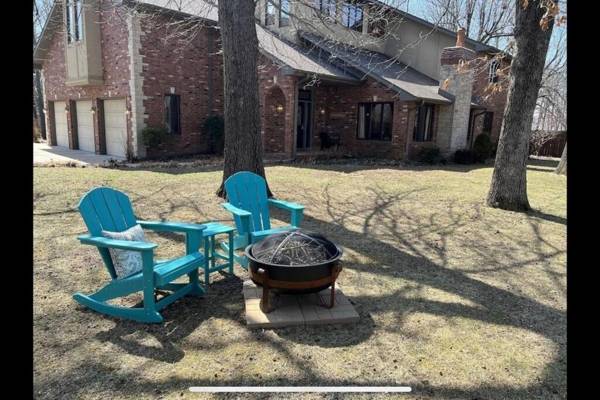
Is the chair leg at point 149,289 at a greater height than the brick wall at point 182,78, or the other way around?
the brick wall at point 182,78

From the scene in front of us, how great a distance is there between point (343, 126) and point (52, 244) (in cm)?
1323

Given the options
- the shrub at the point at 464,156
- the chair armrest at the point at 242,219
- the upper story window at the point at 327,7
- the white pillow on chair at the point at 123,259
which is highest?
the upper story window at the point at 327,7

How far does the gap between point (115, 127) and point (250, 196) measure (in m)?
12.4

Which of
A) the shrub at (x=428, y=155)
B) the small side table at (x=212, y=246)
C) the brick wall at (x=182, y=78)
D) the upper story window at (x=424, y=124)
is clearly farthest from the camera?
the upper story window at (x=424, y=124)

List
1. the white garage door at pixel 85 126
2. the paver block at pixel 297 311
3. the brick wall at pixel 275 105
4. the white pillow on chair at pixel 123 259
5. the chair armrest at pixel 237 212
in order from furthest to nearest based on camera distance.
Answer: the white garage door at pixel 85 126 → the brick wall at pixel 275 105 → the chair armrest at pixel 237 212 → the white pillow on chair at pixel 123 259 → the paver block at pixel 297 311

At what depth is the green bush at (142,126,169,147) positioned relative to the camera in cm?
1348

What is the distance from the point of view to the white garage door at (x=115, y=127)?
1450cm

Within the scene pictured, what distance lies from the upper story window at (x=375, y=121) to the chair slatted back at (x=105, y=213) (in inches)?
517

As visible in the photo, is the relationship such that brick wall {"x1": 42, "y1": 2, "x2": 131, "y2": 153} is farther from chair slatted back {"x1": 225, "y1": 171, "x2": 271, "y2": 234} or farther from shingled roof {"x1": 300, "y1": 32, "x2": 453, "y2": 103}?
chair slatted back {"x1": 225, "y1": 171, "x2": 271, "y2": 234}

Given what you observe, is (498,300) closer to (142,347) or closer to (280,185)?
(142,347)

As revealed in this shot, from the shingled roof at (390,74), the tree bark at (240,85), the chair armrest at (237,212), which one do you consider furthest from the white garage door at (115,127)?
the chair armrest at (237,212)

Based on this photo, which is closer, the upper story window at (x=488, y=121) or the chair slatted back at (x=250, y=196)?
the chair slatted back at (x=250, y=196)

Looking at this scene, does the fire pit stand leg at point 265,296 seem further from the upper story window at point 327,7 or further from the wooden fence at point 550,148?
the wooden fence at point 550,148

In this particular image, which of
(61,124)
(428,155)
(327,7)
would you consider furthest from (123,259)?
(61,124)
